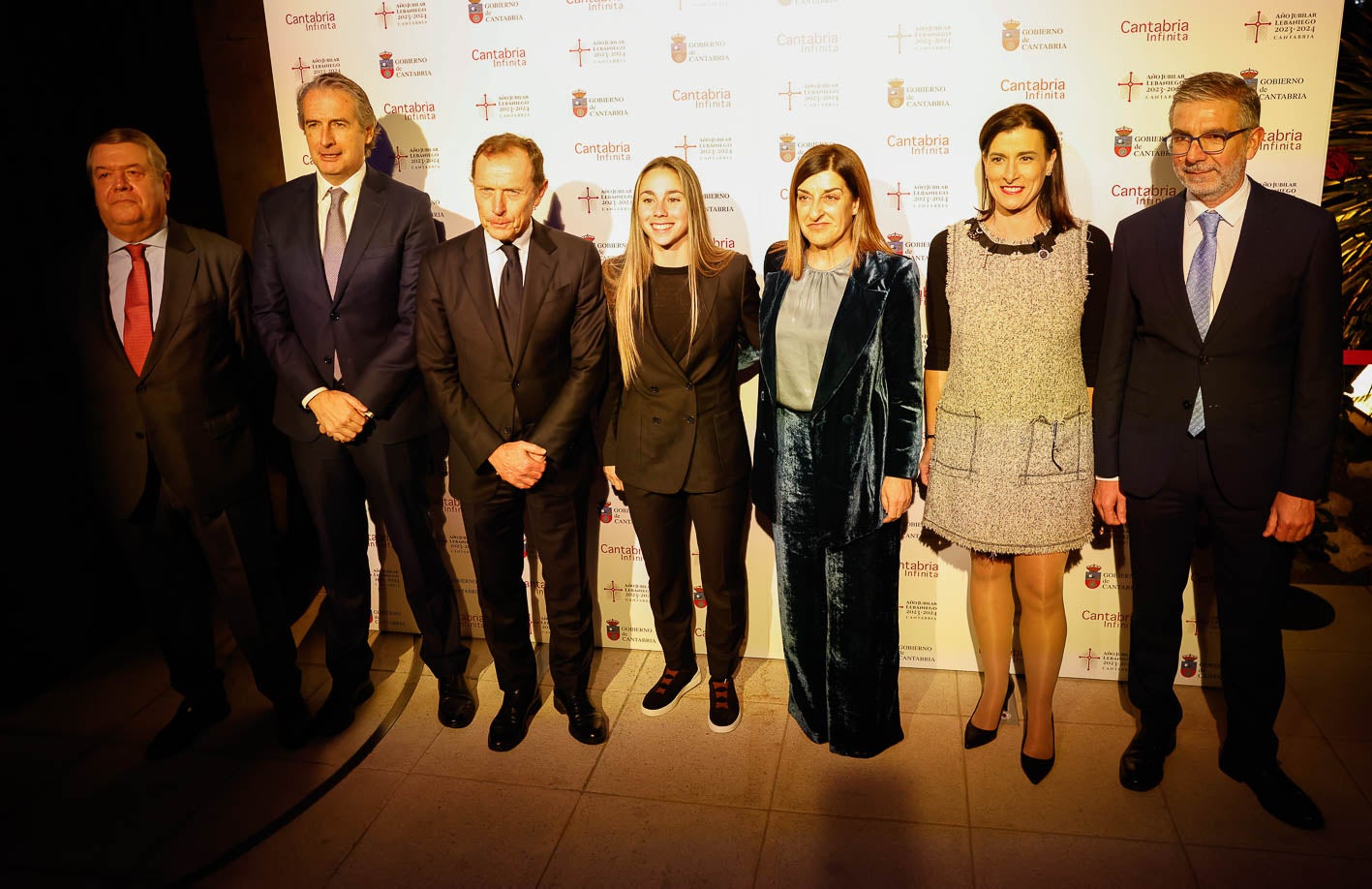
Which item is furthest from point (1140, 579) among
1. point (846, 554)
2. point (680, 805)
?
point (680, 805)

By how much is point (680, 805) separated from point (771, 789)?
12.0 inches

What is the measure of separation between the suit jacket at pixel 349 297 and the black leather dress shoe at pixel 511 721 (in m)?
1.04

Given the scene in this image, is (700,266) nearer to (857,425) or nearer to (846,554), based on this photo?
(857,425)

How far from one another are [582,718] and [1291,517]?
91.9 inches

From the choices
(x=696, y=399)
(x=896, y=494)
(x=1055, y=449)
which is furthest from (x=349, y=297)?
(x=1055, y=449)

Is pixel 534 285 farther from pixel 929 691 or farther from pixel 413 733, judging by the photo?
pixel 929 691

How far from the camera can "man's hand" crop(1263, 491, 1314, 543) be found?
272cm

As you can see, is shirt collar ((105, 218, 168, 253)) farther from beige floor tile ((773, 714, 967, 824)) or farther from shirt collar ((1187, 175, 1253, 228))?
shirt collar ((1187, 175, 1253, 228))

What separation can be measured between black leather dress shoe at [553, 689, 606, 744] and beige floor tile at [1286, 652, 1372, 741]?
2.52 meters

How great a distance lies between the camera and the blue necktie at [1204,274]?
2.74 meters

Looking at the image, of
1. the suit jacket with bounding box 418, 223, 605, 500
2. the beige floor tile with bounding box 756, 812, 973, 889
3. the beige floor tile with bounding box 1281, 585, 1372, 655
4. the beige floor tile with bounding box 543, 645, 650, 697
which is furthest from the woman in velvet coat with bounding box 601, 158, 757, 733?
the beige floor tile with bounding box 1281, 585, 1372, 655

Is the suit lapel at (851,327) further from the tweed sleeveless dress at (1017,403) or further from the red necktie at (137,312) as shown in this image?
the red necktie at (137,312)

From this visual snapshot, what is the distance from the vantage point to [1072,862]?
9.11 ft

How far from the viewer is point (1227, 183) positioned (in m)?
2.69
